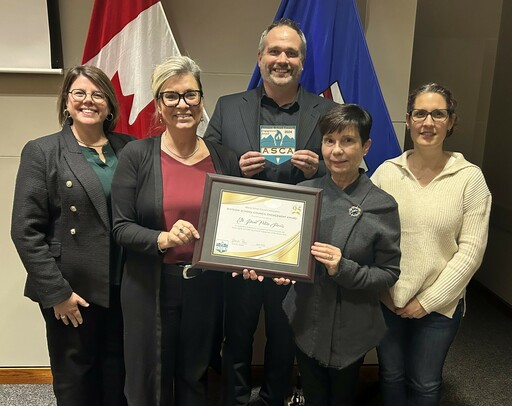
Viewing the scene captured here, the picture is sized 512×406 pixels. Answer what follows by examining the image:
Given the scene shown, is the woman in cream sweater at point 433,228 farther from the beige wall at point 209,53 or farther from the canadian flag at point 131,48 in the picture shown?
the canadian flag at point 131,48

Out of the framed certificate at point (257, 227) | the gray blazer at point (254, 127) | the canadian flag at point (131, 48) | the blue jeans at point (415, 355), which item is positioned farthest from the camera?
the canadian flag at point (131, 48)

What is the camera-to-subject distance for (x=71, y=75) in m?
1.75

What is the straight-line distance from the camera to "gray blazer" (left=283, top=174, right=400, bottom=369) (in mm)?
1586

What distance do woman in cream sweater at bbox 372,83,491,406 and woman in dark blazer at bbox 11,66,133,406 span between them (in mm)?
1097

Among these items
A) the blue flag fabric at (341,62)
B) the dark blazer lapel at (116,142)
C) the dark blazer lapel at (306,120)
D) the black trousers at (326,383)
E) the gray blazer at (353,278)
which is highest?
the blue flag fabric at (341,62)

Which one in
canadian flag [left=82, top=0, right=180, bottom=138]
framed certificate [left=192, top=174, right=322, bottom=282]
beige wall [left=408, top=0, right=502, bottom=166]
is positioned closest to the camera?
framed certificate [left=192, top=174, right=322, bottom=282]

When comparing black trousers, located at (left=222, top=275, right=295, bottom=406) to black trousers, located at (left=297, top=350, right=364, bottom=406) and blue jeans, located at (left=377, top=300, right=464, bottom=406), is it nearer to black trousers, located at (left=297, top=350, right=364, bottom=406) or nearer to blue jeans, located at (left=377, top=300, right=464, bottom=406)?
black trousers, located at (left=297, top=350, right=364, bottom=406)

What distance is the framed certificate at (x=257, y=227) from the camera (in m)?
1.54

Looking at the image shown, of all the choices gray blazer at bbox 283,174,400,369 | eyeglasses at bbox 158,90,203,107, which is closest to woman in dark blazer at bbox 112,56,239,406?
eyeglasses at bbox 158,90,203,107

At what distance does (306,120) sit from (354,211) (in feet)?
1.72

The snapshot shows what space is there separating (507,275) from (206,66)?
9.54ft

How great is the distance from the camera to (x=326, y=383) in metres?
1.80

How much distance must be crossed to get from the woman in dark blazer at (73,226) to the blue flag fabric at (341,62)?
0.82 metres

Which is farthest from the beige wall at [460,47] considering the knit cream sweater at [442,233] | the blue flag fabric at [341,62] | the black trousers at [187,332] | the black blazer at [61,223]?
the black blazer at [61,223]
